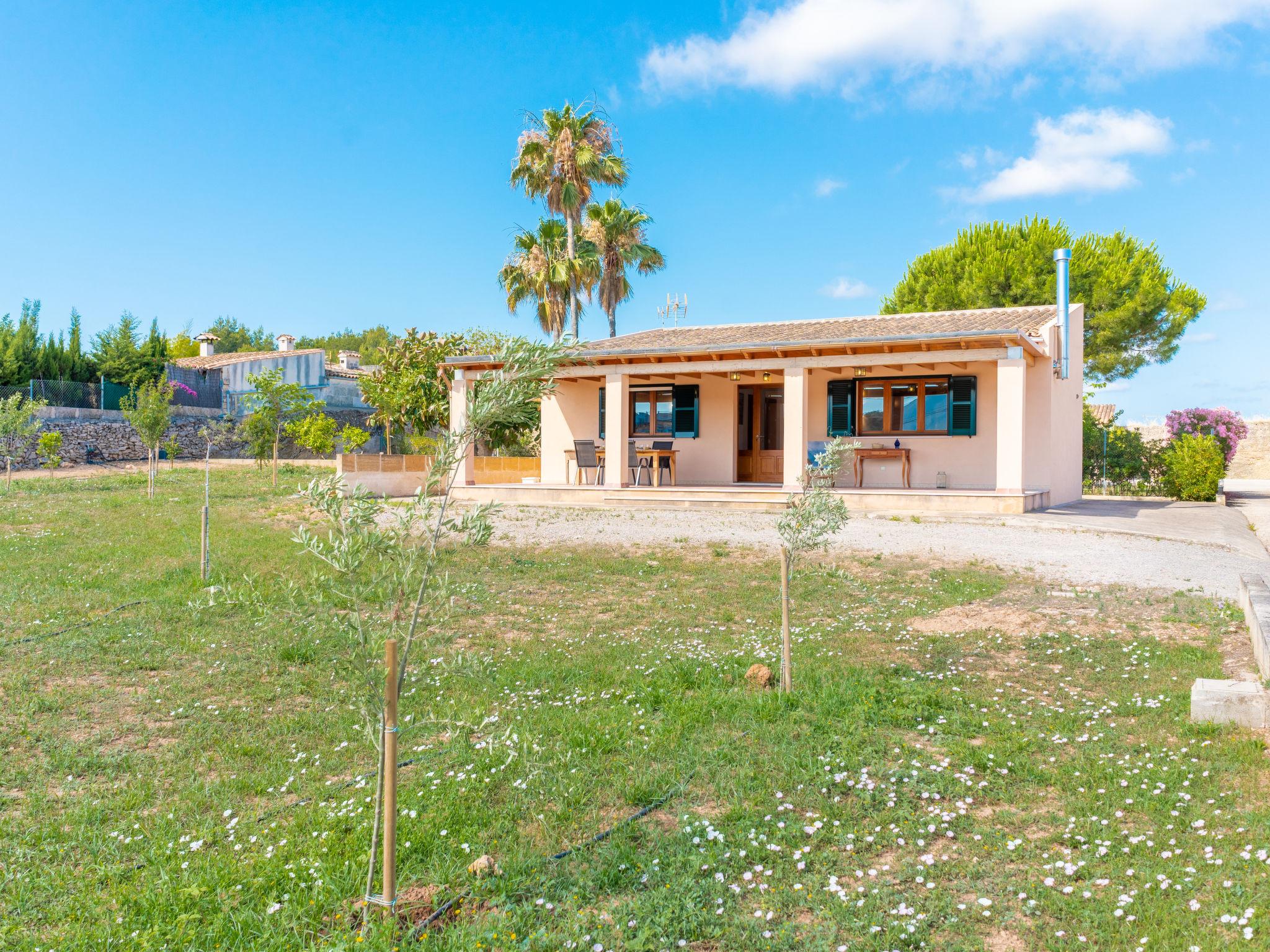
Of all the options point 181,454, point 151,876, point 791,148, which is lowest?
point 151,876

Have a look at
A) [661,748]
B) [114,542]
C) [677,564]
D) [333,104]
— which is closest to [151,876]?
[661,748]

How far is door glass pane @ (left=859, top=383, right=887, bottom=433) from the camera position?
15.8 metres

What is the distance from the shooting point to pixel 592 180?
23.9 meters

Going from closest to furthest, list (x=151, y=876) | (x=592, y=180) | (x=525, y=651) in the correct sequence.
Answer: (x=151, y=876) < (x=525, y=651) < (x=592, y=180)

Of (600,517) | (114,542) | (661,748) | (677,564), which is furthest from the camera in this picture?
(600,517)

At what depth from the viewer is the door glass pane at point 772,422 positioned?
57.6 feet

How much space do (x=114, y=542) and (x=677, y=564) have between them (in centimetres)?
682

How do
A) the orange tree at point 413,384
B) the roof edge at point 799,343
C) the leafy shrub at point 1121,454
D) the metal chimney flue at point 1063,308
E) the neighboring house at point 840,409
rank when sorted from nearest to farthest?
the roof edge at point 799,343 → the neighboring house at point 840,409 → the metal chimney flue at point 1063,308 → the leafy shrub at point 1121,454 → the orange tree at point 413,384

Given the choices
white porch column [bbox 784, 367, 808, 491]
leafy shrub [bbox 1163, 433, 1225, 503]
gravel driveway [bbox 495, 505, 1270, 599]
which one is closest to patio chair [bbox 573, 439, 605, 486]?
gravel driveway [bbox 495, 505, 1270, 599]

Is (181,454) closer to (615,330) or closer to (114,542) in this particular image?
(615,330)

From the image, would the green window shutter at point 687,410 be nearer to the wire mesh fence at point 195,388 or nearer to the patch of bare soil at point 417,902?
the patch of bare soil at point 417,902

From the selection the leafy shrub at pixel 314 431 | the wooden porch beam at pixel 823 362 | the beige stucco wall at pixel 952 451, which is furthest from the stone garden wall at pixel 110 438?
the beige stucco wall at pixel 952 451

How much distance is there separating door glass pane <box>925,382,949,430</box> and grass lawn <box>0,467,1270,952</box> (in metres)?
9.03

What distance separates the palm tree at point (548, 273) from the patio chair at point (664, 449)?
7.07 meters
